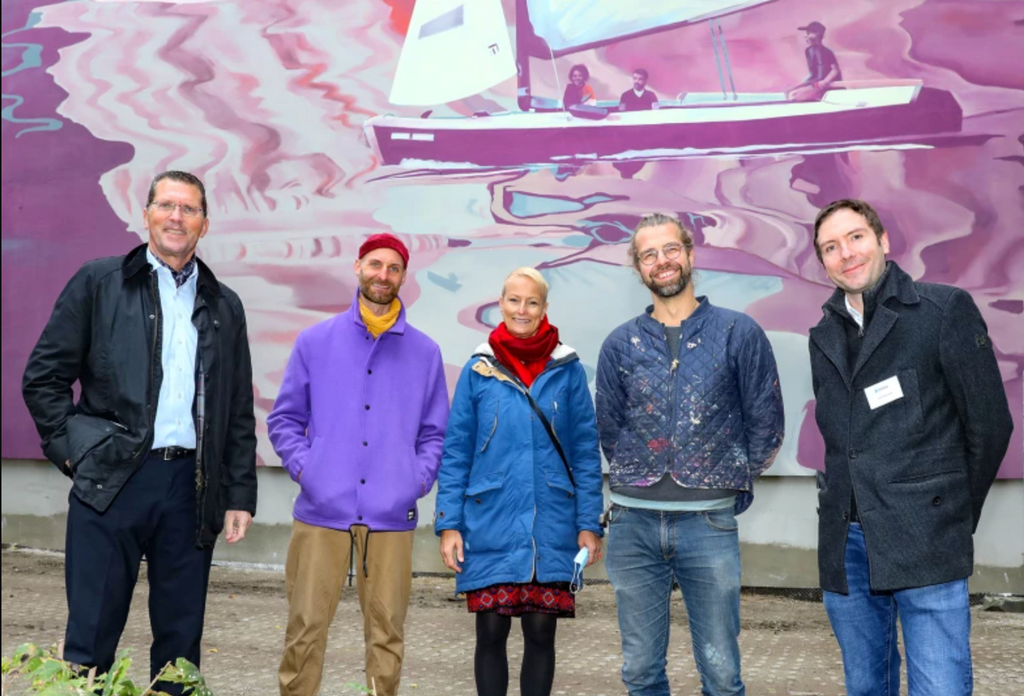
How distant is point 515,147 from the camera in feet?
25.8

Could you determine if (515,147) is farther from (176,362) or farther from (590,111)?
(176,362)

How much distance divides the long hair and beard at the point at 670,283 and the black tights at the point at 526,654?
1179mm

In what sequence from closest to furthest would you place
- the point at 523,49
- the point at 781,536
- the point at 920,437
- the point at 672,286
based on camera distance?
the point at 920,437 → the point at 672,286 → the point at 781,536 → the point at 523,49

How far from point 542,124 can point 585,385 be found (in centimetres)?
432

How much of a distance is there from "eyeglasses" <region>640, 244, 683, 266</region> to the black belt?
1.67 metres

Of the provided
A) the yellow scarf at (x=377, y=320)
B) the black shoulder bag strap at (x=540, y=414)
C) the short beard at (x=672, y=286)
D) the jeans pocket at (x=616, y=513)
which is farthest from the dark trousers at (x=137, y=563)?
the short beard at (x=672, y=286)

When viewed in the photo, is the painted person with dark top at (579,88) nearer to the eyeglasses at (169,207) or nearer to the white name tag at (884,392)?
the eyeglasses at (169,207)

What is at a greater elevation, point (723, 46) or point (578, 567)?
point (723, 46)

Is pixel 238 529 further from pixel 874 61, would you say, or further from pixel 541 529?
pixel 874 61

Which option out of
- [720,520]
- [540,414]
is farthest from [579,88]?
[720,520]

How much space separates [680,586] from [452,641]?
9.88 feet

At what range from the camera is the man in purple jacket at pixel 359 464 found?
3951 mm

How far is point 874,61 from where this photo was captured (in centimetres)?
727

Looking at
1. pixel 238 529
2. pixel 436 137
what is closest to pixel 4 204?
pixel 436 137
